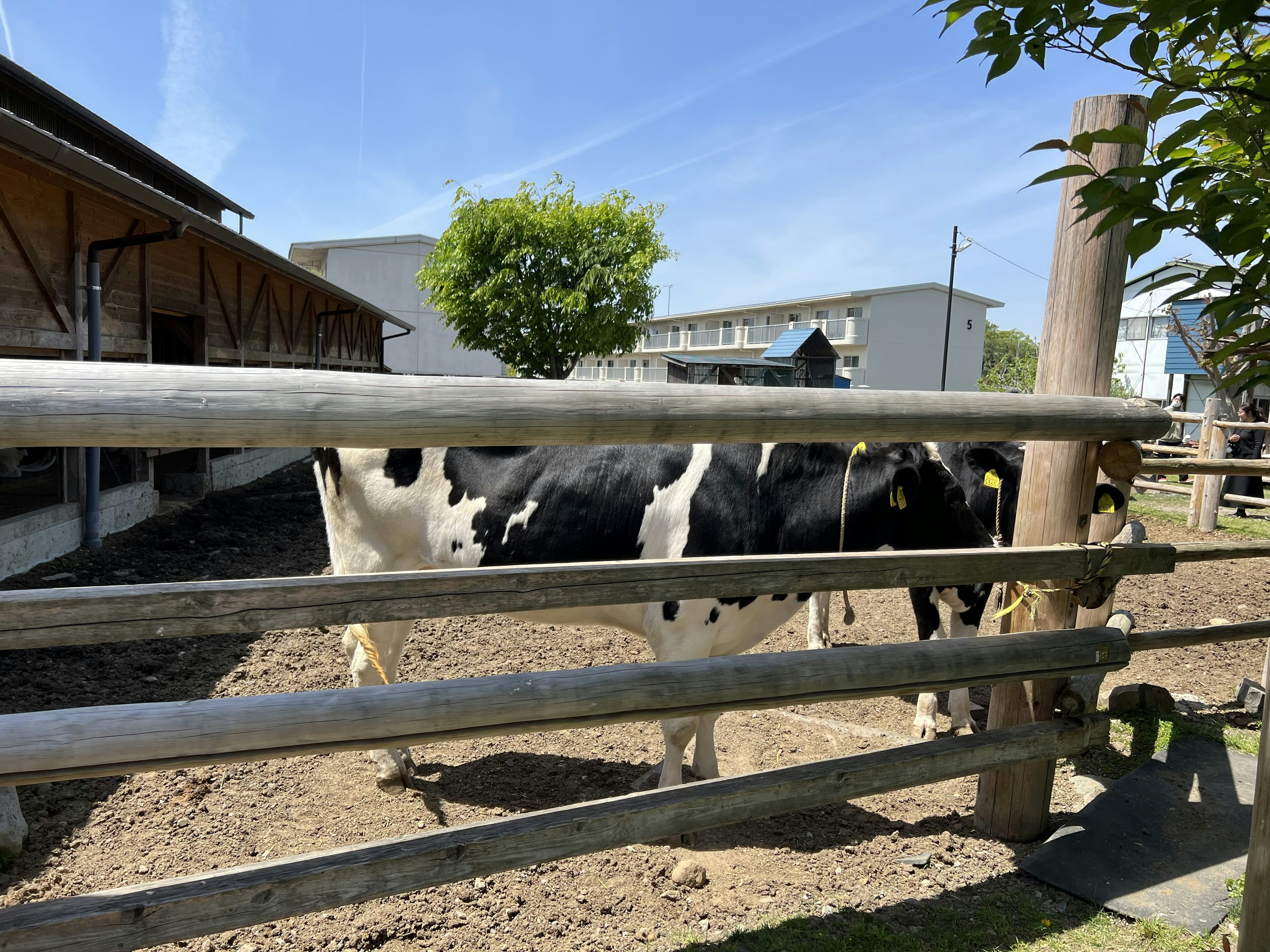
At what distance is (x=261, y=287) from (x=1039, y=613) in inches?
541

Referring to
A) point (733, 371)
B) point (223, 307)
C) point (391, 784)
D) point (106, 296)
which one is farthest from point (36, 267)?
point (733, 371)

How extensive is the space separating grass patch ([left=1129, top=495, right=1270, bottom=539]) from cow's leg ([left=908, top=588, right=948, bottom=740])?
22.0 ft

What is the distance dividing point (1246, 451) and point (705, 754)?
12.4m

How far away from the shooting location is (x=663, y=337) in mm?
64625

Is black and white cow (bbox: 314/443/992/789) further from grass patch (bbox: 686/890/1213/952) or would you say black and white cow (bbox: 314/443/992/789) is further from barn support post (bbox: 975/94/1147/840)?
grass patch (bbox: 686/890/1213/952)

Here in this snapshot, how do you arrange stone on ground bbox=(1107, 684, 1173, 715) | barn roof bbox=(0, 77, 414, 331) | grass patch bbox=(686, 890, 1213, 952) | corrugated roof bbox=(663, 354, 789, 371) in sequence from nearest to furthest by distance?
grass patch bbox=(686, 890, 1213, 952) < stone on ground bbox=(1107, 684, 1173, 715) < barn roof bbox=(0, 77, 414, 331) < corrugated roof bbox=(663, 354, 789, 371)

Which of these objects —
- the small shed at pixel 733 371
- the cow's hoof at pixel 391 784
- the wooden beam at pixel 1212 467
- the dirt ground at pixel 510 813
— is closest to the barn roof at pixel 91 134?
the dirt ground at pixel 510 813

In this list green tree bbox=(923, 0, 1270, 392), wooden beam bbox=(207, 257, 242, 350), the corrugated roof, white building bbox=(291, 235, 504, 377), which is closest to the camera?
green tree bbox=(923, 0, 1270, 392)

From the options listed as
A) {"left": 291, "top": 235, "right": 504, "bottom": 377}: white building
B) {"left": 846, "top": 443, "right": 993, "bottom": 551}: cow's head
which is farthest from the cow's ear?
{"left": 291, "top": 235, "right": 504, "bottom": 377}: white building

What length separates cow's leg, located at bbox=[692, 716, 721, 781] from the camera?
11.6 ft

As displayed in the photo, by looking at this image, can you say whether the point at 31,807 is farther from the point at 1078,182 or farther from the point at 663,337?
the point at 663,337

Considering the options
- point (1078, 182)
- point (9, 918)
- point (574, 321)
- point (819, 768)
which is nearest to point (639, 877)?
point (819, 768)

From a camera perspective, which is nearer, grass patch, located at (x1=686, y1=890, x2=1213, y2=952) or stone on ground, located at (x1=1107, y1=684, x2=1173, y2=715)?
grass patch, located at (x1=686, y1=890, x2=1213, y2=952)

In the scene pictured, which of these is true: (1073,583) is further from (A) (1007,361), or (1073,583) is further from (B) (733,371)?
(A) (1007,361)
